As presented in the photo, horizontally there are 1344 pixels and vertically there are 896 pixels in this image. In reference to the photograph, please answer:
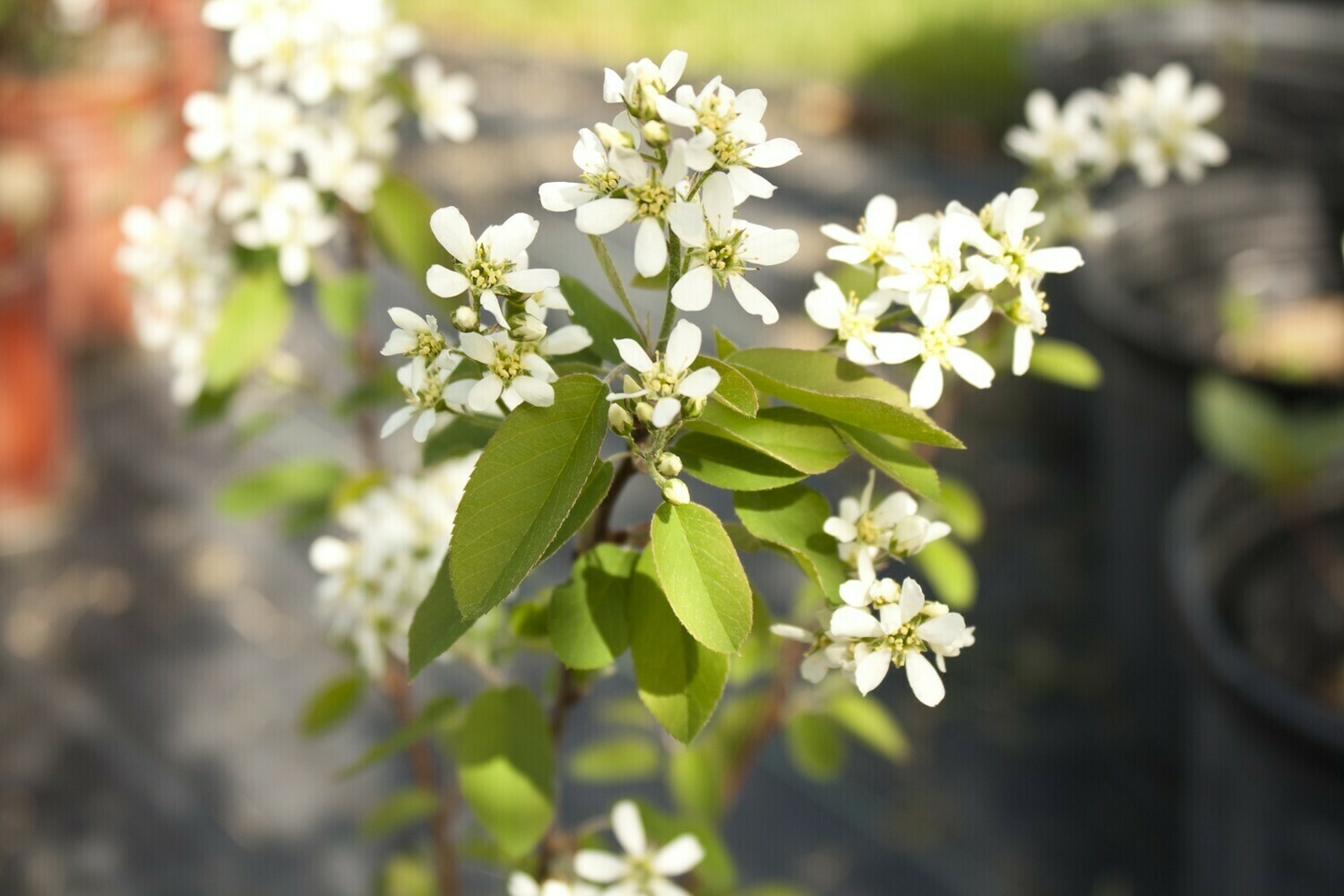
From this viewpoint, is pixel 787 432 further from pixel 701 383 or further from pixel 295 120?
pixel 295 120

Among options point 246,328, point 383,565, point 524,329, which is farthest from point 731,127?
point 246,328

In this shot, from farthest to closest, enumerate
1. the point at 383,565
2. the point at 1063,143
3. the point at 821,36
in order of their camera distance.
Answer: the point at 821,36, the point at 1063,143, the point at 383,565

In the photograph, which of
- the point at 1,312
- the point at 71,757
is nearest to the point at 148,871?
the point at 71,757

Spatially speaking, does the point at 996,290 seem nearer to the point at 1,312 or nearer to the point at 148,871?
the point at 148,871

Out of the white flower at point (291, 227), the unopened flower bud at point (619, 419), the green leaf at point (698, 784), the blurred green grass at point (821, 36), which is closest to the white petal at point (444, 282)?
the unopened flower bud at point (619, 419)

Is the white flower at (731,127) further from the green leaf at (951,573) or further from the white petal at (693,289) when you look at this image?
the green leaf at (951,573)
